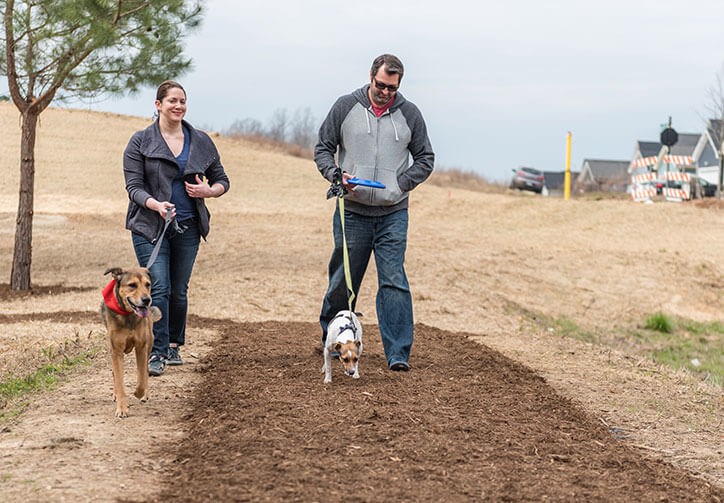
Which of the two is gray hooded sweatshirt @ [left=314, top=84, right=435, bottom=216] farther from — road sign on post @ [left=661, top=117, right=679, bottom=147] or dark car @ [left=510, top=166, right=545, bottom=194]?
dark car @ [left=510, top=166, right=545, bottom=194]

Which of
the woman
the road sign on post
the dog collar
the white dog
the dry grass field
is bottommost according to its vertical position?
the dry grass field

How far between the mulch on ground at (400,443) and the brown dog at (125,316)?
475 millimetres

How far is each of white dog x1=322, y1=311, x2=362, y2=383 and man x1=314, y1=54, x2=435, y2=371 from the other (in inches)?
24.9

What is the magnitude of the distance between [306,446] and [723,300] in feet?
55.3

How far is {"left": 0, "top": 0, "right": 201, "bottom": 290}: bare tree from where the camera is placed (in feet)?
48.5

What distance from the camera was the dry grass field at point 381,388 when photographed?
4.65 m

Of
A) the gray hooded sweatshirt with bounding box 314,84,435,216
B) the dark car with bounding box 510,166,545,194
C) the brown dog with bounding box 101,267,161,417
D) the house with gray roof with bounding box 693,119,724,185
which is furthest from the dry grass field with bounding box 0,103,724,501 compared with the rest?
the house with gray roof with bounding box 693,119,724,185

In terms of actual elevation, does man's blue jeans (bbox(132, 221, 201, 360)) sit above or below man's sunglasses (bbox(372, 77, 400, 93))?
below

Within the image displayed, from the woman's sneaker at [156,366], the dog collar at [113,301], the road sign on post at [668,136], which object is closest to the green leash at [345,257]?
the woman's sneaker at [156,366]

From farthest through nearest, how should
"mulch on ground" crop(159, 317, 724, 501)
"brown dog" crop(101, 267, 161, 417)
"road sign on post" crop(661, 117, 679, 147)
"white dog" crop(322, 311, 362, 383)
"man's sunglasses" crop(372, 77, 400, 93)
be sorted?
"road sign on post" crop(661, 117, 679, 147), "man's sunglasses" crop(372, 77, 400, 93), "white dog" crop(322, 311, 362, 383), "brown dog" crop(101, 267, 161, 417), "mulch on ground" crop(159, 317, 724, 501)

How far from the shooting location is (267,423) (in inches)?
219

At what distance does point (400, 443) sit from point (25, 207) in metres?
11.9

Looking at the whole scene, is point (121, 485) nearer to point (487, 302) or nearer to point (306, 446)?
point (306, 446)

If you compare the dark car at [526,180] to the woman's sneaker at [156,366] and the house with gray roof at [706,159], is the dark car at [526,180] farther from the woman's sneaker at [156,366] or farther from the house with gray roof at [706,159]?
the woman's sneaker at [156,366]
